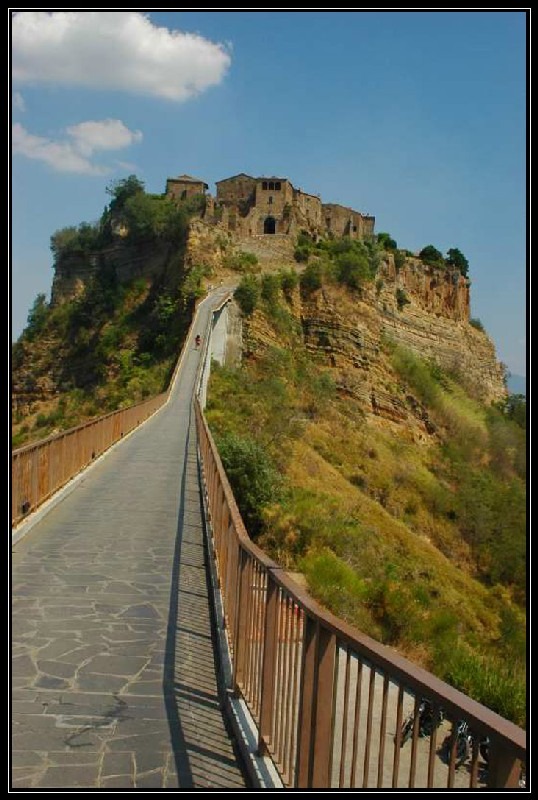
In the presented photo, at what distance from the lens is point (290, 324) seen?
1860 inches

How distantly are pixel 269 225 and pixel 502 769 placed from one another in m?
63.1

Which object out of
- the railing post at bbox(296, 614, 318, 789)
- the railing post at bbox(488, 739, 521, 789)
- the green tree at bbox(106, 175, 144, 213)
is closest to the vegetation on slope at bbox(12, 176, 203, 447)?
the green tree at bbox(106, 175, 144, 213)

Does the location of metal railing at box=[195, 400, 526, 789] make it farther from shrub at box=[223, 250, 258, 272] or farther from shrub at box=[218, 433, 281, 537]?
shrub at box=[223, 250, 258, 272]

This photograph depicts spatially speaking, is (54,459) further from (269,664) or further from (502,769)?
(502,769)

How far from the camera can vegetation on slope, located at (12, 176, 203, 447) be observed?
4447cm

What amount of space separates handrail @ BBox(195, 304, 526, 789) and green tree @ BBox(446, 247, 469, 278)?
78.1 m

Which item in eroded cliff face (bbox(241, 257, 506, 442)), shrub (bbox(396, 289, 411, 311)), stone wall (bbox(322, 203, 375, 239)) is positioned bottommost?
eroded cliff face (bbox(241, 257, 506, 442))

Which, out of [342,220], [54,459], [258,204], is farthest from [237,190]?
[54,459]

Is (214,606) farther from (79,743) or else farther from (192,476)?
(192,476)

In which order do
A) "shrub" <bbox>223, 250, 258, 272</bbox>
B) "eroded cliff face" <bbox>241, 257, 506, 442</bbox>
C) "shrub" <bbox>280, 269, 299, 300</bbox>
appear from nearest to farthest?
"eroded cliff face" <bbox>241, 257, 506, 442</bbox> < "shrub" <bbox>280, 269, 299, 300</bbox> < "shrub" <bbox>223, 250, 258, 272</bbox>

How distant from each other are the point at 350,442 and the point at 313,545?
1920 centimetres

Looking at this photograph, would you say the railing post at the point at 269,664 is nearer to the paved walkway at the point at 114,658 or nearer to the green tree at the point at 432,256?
the paved walkway at the point at 114,658

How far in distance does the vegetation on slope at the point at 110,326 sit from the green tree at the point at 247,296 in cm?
290
